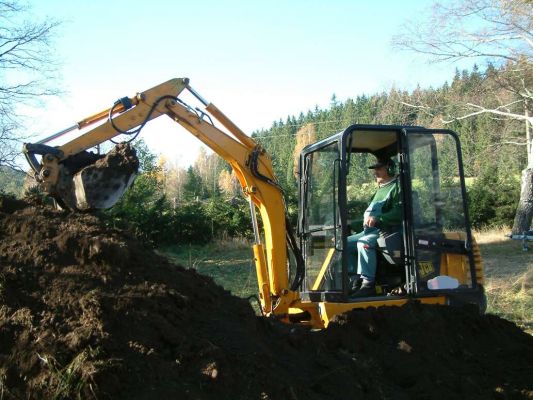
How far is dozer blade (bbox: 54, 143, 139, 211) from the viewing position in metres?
5.11

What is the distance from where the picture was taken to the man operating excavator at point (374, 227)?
587cm

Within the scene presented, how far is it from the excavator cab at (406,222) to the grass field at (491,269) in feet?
8.85

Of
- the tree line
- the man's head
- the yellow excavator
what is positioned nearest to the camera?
the yellow excavator

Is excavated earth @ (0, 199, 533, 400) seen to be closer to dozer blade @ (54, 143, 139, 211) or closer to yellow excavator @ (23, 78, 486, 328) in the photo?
dozer blade @ (54, 143, 139, 211)

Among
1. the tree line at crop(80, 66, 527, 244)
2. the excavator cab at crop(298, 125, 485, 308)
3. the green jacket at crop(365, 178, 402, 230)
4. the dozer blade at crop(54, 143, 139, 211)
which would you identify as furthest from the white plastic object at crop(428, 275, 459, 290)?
the tree line at crop(80, 66, 527, 244)

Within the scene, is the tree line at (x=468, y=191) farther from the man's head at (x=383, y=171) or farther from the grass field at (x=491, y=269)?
the man's head at (x=383, y=171)

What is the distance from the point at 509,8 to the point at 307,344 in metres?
18.4

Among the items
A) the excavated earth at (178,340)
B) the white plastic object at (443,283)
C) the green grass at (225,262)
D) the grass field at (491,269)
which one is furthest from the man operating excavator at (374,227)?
the green grass at (225,262)

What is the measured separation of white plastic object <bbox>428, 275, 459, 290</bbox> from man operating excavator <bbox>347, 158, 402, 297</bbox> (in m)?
0.62

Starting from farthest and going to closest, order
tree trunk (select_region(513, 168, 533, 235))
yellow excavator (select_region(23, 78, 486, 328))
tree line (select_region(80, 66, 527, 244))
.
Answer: tree line (select_region(80, 66, 527, 244)) → tree trunk (select_region(513, 168, 533, 235)) → yellow excavator (select_region(23, 78, 486, 328))

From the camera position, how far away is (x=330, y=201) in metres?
6.07

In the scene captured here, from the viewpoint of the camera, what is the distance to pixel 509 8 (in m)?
19.0

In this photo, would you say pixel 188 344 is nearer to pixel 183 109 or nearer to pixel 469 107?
pixel 183 109

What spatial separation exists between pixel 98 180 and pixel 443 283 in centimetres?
373
